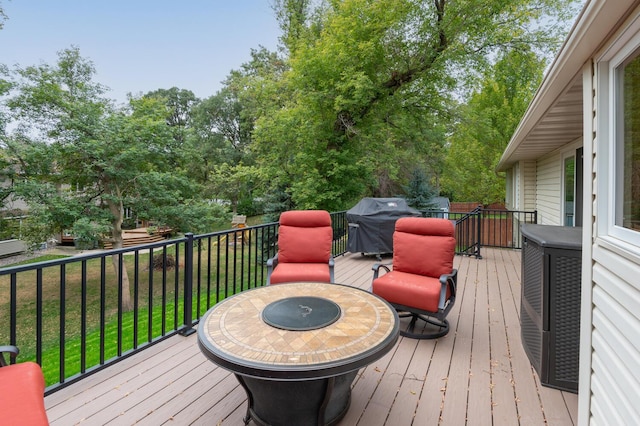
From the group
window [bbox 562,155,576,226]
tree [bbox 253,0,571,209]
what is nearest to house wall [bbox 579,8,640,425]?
window [bbox 562,155,576,226]

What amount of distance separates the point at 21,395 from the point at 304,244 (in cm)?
287

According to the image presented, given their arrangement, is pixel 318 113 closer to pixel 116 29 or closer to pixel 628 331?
pixel 116 29

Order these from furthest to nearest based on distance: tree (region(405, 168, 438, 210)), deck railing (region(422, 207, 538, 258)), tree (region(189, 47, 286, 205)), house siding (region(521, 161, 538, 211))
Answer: tree (region(189, 47, 286, 205)) → tree (region(405, 168, 438, 210)) → house siding (region(521, 161, 538, 211)) → deck railing (region(422, 207, 538, 258))

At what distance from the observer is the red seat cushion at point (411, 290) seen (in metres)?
2.95

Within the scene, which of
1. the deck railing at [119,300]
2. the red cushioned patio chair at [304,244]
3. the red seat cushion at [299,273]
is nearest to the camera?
the deck railing at [119,300]

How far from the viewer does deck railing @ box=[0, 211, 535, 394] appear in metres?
2.34

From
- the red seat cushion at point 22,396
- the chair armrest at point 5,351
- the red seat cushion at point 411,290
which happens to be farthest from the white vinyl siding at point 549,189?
the chair armrest at point 5,351

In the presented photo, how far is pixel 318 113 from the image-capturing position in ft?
36.4

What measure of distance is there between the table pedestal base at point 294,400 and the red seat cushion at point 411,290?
53.9 inches

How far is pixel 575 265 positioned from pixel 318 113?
9.87 meters

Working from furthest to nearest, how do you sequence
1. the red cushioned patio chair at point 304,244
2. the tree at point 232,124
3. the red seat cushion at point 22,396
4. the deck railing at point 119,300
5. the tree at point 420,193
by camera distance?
the tree at point 232,124 < the tree at point 420,193 < the red cushioned patio chair at point 304,244 < the deck railing at point 119,300 < the red seat cushion at point 22,396

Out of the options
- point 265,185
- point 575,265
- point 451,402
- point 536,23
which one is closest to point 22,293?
point 265,185

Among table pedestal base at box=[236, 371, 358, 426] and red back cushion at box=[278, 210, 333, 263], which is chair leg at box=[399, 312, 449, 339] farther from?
table pedestal base at box=[236, 371, 358, 426]

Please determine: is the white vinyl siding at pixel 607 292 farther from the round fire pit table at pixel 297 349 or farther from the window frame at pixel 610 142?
the round fire pit table at pixel 297 349
